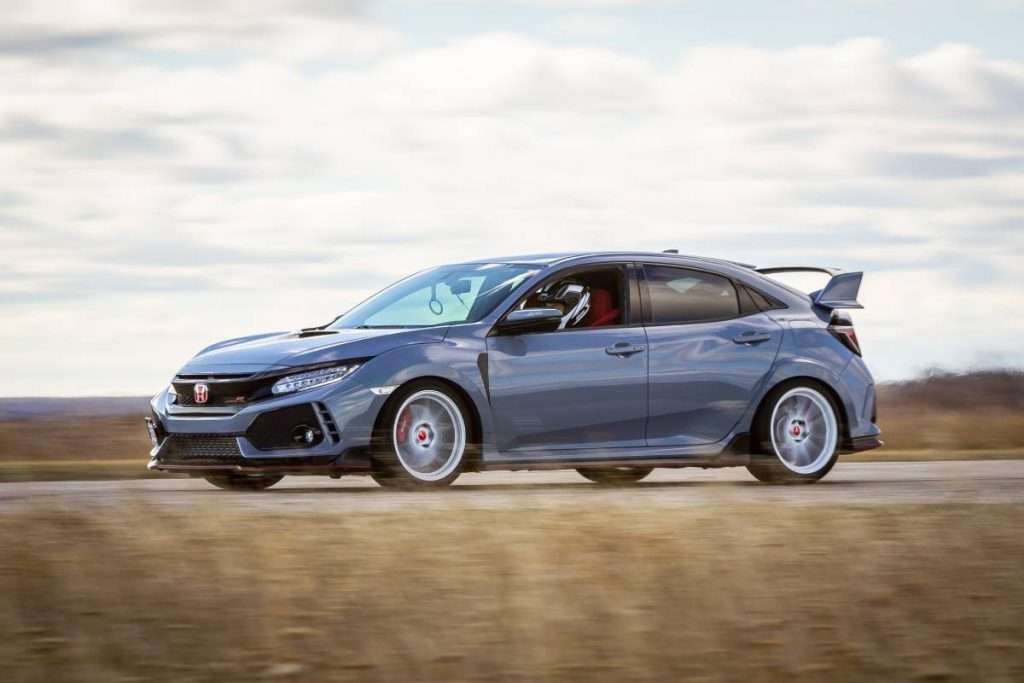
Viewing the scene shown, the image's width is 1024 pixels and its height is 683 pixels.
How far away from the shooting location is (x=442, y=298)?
1236cm

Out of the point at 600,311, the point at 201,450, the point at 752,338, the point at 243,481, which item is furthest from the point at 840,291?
the point at 201,450

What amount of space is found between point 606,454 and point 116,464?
6.33 metres

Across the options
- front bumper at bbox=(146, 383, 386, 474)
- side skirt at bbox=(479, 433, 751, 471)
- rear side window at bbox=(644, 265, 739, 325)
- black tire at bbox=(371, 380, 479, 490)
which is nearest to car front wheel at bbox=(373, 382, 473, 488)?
black tire at bbox=(371, 380, 479, 490)

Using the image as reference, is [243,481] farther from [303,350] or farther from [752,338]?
[752,338]

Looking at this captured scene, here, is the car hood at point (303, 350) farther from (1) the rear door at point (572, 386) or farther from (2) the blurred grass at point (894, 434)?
(2) the blurred grass at point (894, 434)

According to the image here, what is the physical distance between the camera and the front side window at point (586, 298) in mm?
12180

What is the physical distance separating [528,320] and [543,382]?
419 millimetres

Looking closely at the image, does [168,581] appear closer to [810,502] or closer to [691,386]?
[810,502]

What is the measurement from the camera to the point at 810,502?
9961 millimetres

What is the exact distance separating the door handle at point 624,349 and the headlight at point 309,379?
1827 mm

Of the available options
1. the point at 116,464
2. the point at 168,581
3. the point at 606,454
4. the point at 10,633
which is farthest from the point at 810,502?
the point at 116,464

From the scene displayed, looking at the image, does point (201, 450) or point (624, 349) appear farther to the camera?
point (624, 349)

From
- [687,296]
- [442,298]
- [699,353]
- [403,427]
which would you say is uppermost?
[442,298]

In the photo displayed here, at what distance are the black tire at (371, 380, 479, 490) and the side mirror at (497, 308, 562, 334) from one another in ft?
1.93
